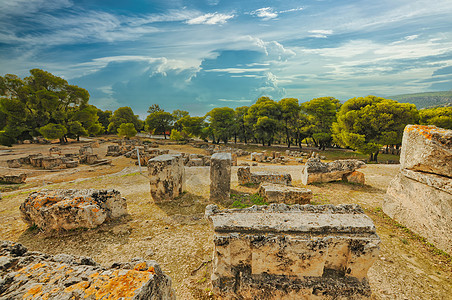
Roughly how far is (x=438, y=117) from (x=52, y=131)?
4403cm

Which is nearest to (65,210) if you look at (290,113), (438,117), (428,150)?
(428,150)

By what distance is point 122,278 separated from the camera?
2213 millimetres

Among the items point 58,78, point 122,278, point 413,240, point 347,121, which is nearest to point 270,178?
point 413,240

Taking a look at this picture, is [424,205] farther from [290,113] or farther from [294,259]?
[290,113]

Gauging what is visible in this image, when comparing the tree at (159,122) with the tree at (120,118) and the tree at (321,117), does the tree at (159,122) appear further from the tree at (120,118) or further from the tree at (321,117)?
the tree at (321,117)

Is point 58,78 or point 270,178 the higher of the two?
point 58,78

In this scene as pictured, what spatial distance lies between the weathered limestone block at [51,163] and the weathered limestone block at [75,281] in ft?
53.5

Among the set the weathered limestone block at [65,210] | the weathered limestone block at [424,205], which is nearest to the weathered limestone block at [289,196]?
the weathered limestone block at [424,205]

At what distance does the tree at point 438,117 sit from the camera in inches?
731

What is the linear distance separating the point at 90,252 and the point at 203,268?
2.98 metres

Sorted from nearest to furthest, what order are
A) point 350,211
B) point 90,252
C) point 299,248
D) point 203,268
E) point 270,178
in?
point 299,248, point 350,211, point 203,268, point 90,252, point 270,178

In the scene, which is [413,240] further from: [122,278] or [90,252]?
[90,252]

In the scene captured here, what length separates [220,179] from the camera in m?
7.93

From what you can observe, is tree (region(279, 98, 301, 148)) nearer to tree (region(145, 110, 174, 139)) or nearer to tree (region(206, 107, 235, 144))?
tree (region(206, 107, 235, 144))
